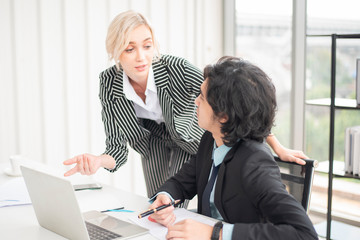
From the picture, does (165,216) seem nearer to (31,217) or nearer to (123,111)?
(31,217)

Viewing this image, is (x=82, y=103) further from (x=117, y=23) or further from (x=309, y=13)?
(x=309, y=13)

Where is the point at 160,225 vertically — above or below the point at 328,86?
below

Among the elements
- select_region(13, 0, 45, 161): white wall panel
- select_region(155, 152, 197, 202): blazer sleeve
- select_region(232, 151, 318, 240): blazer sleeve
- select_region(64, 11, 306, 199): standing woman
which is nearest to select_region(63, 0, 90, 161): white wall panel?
select_region(13, 0, 45, 161): white wall panel

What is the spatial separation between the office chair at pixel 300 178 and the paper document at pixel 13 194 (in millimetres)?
897

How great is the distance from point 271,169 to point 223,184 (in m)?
0.18

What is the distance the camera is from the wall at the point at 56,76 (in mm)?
2906

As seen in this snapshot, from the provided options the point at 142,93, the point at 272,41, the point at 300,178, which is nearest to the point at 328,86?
the point at 272,41

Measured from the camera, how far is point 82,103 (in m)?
3.20

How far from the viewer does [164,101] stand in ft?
6.86

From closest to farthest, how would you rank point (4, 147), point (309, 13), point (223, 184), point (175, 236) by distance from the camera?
point (175, 236) < point (223, 184) < point (4, 147) < point (309, 13)

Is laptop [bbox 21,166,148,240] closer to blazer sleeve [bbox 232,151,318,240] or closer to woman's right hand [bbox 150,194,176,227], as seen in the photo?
woman's right hand [bbox 150,194,176,227]

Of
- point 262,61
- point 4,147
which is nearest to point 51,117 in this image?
point 4,147

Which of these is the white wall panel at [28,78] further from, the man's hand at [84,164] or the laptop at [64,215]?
the laptop at [64,215]

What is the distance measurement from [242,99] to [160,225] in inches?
17.6
